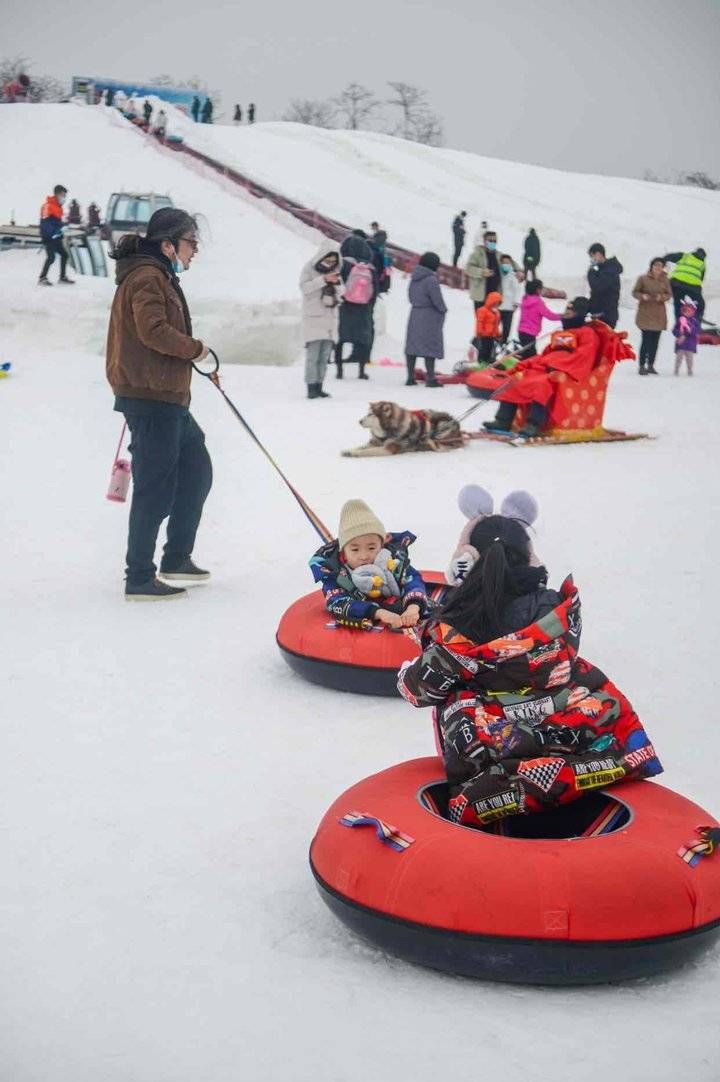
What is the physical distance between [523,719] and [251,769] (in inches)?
46.7

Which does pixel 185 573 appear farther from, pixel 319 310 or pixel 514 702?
pixel 319 310

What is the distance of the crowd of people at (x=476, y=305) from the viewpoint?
11.9 metres

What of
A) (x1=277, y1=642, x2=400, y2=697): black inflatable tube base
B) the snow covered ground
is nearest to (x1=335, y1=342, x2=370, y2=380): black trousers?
the snow covered ground

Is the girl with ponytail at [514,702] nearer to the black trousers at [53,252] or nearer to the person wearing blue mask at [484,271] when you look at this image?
the person wearing blue mask at [484,271]

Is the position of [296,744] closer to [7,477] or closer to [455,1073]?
[455,1073]

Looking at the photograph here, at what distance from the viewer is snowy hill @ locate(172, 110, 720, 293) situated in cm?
2972

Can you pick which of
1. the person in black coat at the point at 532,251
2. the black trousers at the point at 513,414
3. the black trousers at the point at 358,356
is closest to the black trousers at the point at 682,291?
the black trousers at the point at 358,356

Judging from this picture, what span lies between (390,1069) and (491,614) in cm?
108

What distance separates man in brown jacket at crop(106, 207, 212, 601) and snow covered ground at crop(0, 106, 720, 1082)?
0.52 m

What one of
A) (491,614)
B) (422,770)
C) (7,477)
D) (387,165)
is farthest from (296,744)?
(387,165)

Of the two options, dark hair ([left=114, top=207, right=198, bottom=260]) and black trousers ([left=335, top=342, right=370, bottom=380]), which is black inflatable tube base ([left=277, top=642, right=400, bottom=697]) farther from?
black trousers ([left=335, top=342, right=370, bottom=380])

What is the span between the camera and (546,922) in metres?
2.61

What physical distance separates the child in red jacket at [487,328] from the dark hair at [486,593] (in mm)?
10519

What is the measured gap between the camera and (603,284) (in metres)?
13.1
